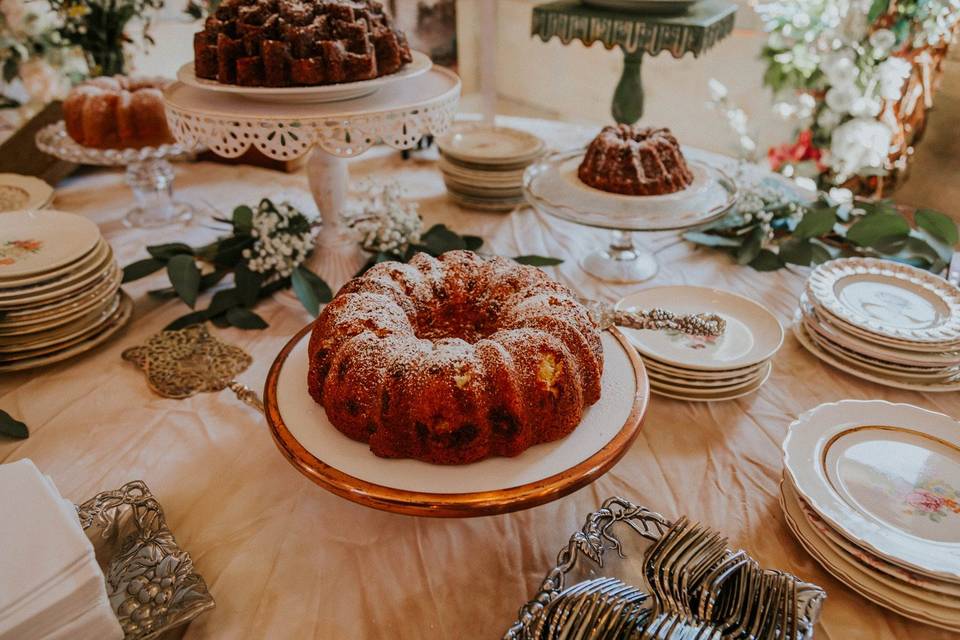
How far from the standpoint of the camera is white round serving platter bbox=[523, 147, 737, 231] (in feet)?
4.40

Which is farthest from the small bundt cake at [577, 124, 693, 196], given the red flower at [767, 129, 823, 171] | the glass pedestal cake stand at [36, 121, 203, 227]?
the red flower at [767, 129, 823, 171]

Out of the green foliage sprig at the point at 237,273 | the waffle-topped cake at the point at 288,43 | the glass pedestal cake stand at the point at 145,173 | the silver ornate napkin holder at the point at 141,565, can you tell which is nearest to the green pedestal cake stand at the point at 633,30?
the waffle-topped cake at the point at 288,43

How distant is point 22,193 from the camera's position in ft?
5.55

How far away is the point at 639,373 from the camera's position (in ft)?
2.97

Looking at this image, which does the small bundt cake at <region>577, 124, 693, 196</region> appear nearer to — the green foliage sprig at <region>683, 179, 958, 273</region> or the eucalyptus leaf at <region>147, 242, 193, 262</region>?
the green foliage sprig at <region>683, 179, 958, 273</region>

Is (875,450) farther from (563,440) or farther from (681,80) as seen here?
(681,80)

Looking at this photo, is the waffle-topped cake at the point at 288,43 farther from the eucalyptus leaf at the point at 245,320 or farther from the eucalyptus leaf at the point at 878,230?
the eucalyptus leaf at the point at 878,230

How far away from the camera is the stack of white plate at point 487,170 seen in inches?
71.6

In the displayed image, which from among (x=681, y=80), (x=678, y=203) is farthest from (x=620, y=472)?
(x=681, y=80)

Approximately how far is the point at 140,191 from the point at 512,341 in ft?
4.64

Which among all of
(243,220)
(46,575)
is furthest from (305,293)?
(46,575)

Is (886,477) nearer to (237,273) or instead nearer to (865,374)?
(865,374)

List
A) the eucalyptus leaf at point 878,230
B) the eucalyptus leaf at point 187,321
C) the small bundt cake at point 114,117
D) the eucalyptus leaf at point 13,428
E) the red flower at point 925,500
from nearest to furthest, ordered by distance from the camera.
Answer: the red flower at point 925,500 < the eucalyptus leaf at point 13,428 < the eucalyptus leaf at point 187,321 < the eucalyptus leaf at point 878,230 < the small bundt cake at point 114,117

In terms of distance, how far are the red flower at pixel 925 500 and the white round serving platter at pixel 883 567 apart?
0.36 feet
